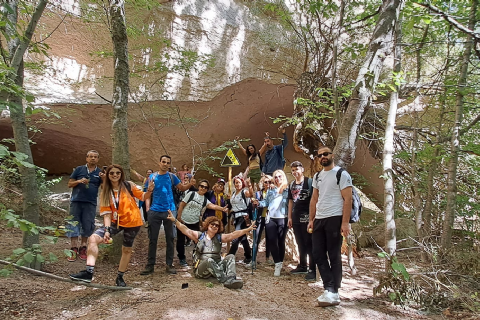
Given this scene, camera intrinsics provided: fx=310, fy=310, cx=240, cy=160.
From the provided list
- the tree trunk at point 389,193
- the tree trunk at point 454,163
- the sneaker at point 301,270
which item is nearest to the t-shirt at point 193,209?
the sneaker at point 301,270

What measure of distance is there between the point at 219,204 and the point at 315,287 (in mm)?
2089

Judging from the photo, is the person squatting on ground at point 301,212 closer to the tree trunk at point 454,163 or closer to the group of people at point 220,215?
the group of people at point 220,215

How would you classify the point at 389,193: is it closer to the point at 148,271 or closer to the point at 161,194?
the point at 161,194

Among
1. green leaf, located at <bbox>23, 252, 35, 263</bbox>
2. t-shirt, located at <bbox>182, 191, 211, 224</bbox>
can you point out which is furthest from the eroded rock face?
green leaf, located at <bbox>23, 252, 35, 263</bbox>

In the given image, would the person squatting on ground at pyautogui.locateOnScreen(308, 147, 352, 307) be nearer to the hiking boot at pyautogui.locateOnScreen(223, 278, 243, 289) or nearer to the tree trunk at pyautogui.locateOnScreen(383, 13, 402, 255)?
the tree trunk at pyautogui.locateOnScreen(383, 13, 402, 255)

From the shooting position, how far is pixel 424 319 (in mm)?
3018

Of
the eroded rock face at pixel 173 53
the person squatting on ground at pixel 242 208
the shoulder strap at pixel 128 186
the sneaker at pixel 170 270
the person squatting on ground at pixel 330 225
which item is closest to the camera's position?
the person squatting on ground at pixel 330 225

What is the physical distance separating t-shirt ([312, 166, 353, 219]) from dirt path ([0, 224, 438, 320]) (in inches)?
37.2

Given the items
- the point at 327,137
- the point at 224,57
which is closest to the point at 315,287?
the point at 327,137

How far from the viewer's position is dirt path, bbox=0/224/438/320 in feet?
8.93

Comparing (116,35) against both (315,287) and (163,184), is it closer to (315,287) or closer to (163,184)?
(163,184)

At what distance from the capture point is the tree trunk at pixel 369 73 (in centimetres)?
363

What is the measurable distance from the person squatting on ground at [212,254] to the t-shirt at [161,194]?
0.20 m

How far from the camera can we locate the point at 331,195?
10.7ft
